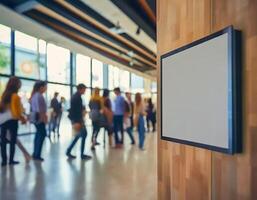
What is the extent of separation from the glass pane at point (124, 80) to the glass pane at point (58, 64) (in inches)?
206

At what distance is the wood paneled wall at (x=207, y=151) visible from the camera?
1.72 metres

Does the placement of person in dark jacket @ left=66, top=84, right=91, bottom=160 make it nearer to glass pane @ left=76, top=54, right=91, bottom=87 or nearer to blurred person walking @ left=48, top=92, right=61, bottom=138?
blurred person walking @ left=48, top=92, right=61, bottom=138

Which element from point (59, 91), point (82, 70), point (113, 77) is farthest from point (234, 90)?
point (113, 77)

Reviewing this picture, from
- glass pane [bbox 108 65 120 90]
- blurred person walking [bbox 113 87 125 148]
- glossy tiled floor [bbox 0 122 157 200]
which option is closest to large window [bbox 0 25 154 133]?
glass pane [bbox 108 65 120 90]

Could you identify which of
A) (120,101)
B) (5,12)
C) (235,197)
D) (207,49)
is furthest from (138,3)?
(235,197)

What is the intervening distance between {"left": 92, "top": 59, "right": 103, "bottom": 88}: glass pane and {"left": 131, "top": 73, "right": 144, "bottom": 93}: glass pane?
3544mm

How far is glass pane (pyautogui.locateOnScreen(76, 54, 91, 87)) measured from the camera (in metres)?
13.1

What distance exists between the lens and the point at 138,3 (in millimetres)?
6664

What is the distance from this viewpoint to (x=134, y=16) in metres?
6.82

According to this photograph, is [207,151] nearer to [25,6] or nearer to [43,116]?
[43,116]

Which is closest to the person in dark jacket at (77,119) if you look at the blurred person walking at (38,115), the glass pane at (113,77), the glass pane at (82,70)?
the blurred person walking at (38,115)

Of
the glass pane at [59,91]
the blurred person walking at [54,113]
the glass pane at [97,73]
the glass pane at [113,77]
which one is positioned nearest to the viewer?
the blurred person walking at [54,113]

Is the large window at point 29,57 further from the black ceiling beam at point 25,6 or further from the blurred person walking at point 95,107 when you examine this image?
the blurred person walking at point 95,107

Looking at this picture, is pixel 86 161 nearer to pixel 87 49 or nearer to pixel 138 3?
pixel 138 3
